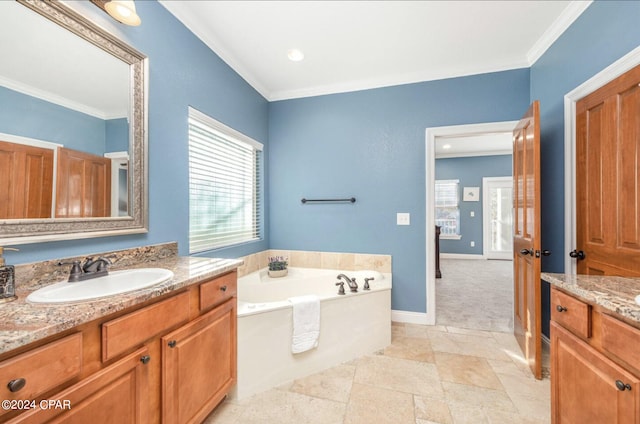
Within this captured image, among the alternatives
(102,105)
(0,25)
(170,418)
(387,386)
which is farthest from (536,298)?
(0,25)

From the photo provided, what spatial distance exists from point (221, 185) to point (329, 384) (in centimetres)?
190

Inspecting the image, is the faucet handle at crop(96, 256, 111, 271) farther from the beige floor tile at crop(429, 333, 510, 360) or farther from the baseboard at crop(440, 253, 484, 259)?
the baseboard at crop(440, 253, 484, 259)

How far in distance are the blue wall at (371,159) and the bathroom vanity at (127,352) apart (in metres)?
1.60

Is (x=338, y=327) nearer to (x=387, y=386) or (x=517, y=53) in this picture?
(x=387, y=386)

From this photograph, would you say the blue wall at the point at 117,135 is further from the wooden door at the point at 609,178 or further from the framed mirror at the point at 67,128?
the wooden door at the point at 609,178

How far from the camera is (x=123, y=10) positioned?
4.20 feet

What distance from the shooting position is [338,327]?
206cm

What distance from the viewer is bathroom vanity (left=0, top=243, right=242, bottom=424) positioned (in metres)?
0.69

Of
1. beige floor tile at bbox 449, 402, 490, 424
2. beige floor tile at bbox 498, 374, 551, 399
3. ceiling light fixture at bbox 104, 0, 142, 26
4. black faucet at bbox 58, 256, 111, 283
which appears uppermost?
ceiling light fixture at bbox 104, 0, 142, 26

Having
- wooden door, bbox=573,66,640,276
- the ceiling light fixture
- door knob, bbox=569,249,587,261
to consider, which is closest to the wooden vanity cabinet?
wooden door, bbox=573,66,640,276

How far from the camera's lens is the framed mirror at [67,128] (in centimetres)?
106

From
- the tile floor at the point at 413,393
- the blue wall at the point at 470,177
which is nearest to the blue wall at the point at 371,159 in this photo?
the tile floor at the point at 413,393

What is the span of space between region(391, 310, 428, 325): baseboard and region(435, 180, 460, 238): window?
4422 mm

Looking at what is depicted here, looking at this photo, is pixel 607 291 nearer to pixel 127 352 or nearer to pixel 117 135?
pixel 127 352
